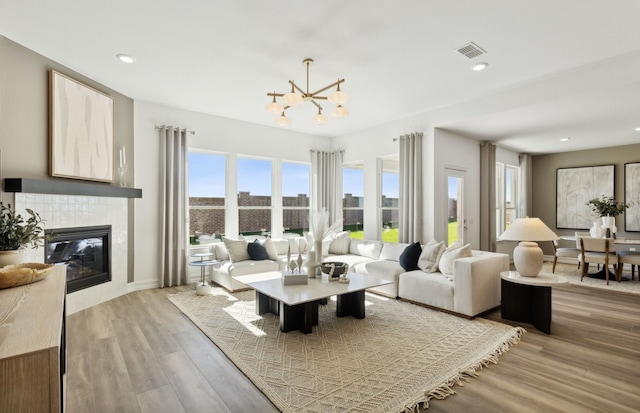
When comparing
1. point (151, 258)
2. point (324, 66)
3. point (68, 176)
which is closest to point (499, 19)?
point (324, 66)

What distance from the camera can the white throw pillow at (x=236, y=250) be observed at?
16.7 ft

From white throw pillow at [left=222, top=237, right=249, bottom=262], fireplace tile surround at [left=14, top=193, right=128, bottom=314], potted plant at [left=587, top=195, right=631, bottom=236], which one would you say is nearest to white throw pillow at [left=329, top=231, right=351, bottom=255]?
white throw pillow at [left=222, top=237, right=249, bottom=262]

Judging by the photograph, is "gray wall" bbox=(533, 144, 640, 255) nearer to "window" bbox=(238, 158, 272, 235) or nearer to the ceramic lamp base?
the ceramic lamp base

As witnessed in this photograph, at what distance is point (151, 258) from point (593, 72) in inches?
249

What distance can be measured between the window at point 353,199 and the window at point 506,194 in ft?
10.3

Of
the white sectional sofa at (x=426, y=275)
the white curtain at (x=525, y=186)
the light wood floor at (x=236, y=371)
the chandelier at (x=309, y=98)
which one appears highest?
the chandelier at (x=309, y=98)

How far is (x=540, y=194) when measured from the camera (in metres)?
7.92

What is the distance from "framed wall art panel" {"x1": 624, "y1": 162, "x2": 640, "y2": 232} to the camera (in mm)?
6508

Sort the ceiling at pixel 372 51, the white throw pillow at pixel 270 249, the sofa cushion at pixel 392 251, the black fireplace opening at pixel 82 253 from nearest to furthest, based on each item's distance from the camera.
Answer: the ceiling at pixel 372 51 < the black fireplace opening at pixel 82 253 < the sofa cushion at pixel 392 251 < the white throw pillow at pixel 270 249

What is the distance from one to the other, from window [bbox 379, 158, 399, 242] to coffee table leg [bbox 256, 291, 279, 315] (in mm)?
3225

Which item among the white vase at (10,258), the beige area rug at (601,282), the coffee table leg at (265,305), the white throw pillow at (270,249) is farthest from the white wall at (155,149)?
the beige area rug at (601,282)

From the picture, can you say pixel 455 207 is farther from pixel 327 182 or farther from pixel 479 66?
pixel 479 66

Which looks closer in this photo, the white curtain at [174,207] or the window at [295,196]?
the white curtain at [174,207]

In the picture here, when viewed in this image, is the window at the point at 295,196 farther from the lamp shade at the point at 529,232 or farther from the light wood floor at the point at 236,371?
the lamp shade at the point at 529,232
